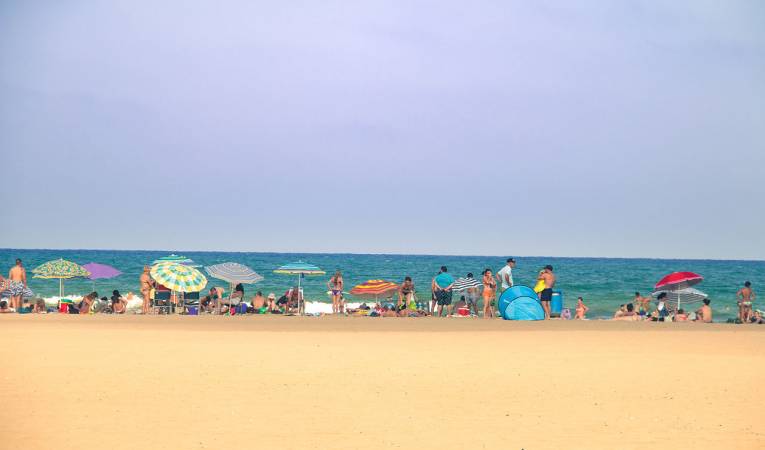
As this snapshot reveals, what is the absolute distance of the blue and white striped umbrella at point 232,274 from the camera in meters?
27.1

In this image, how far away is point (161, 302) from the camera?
27141 mm

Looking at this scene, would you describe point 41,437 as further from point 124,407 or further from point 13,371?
point 13,371

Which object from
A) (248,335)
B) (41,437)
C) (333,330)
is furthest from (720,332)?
(41,437)

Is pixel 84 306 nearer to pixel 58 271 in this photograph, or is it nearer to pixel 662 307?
pixel 58 271

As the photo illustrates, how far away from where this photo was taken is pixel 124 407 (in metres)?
9.63

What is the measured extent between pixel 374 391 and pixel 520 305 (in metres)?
13.9

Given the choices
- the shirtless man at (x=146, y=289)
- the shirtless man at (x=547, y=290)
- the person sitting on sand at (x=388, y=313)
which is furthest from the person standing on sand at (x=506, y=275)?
the shirtless man at (x=146, y=289)

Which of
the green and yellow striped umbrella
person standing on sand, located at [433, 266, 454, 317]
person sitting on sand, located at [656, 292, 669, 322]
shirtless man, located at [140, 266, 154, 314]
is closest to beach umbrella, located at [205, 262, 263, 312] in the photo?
the green and yellow striped umbrella

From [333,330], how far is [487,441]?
12.1 meters

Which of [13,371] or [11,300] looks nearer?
[13,371]

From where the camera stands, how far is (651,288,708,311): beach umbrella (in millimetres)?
27127

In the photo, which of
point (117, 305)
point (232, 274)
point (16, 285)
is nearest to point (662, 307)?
point (232, 274)

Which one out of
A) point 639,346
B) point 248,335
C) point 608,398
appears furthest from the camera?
point 248,335

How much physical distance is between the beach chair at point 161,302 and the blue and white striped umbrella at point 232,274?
151 centimetres
